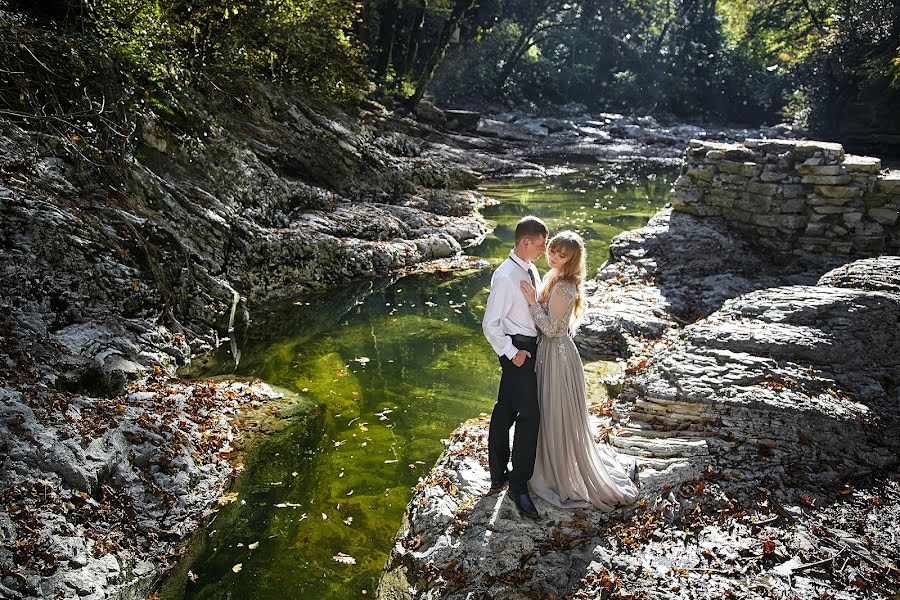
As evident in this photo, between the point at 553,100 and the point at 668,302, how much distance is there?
39568mm

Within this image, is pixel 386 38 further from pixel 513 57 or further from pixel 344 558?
pixel 344 558

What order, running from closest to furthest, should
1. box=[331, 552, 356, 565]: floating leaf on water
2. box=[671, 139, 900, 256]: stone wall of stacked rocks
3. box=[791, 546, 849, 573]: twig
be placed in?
1. box=[791, 546, 849, 573]: twig
2. box=[331, 552, 356, 565]: floating leaf on water
3. box=[671, 139, 900, 256]: stone wall of stacked rocks

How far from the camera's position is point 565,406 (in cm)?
460

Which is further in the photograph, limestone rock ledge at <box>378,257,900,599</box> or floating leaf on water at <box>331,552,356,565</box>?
floating leaf on water at <box>331,552,356,565</box>

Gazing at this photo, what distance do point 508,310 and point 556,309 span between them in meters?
0.36

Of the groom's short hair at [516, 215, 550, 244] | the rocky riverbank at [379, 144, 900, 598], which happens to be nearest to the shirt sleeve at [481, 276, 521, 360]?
the groom's short hair at [516, 215, 550, 244]

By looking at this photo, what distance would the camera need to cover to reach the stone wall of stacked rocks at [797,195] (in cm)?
986

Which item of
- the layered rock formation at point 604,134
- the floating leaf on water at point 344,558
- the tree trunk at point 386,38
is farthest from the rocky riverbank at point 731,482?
the layered rock formation at point 604,134

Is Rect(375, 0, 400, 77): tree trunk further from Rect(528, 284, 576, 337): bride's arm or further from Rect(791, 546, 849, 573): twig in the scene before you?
Rect(791, 546, 849, 573): twig

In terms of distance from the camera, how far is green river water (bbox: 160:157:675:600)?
15.2 feet

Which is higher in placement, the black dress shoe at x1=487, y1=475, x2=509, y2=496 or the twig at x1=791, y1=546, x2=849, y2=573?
the twig at x1=791, y1=546, x2=849, y2=573

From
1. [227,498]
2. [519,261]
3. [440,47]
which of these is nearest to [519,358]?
[519,261]

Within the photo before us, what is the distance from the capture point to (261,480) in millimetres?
5559

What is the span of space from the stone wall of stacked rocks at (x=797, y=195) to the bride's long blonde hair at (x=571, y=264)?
7.67 meters
